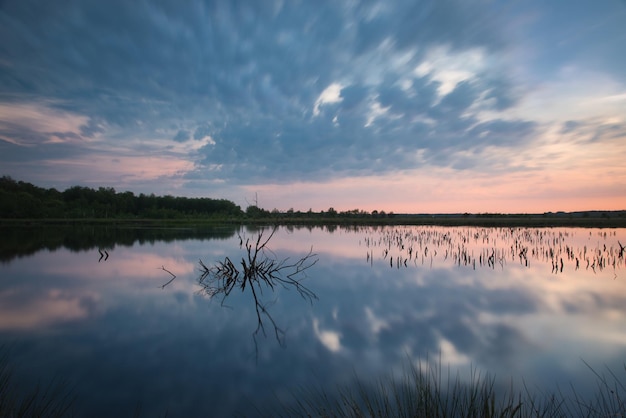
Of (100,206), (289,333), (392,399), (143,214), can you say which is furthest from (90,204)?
(392,399)

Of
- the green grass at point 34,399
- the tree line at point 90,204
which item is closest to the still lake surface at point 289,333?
the green grass at point 34,399

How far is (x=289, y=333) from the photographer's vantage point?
236 inches

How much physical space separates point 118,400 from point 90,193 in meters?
90.7

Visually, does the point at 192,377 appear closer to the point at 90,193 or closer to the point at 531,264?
the point at 531,264

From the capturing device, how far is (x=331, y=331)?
6.12m

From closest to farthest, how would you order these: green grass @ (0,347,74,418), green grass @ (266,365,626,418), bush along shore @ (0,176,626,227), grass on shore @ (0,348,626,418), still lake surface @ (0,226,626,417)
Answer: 1. green grass @ (0,347,74,418)
2. grass on shore @ (0,348,626,418)
3. green grass @ (266,365,626,418)
4. still lake surface @ (0,226,626,417)
5. bush along shore @ (0,176,626,227)

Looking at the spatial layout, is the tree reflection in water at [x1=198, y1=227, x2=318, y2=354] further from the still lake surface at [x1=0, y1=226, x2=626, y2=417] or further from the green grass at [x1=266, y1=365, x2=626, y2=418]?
the green grass at [x1=266, y1=365, x2=626, y2=418]

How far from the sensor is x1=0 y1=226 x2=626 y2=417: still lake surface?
161 inches

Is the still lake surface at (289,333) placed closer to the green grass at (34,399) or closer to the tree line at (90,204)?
the green grass at (34,399)

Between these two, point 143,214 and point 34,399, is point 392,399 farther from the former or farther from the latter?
point 143,214

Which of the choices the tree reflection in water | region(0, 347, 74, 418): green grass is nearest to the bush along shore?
the tree reflection in water

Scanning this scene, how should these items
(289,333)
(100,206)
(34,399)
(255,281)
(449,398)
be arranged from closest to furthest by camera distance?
(34,399), (449,398), (289,333), (255,281), (100,206)

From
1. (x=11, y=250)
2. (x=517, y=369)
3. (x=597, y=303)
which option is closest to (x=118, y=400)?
(x=517, y=369)

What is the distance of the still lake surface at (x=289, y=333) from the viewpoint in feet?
13.4
